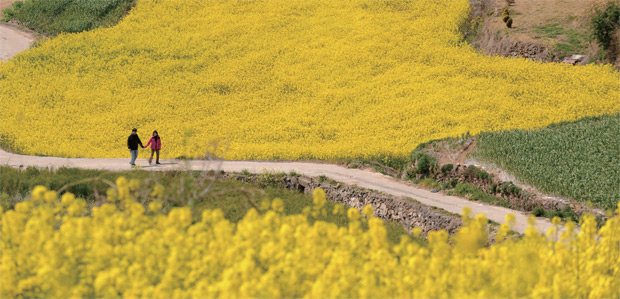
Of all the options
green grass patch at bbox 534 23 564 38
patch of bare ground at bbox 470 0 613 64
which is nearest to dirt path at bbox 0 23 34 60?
patch of bare ground at bbox 470 0 613 64

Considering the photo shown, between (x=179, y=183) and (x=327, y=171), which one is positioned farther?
(x=327, y=171)

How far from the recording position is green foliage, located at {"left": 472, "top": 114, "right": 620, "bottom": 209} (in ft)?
62.1

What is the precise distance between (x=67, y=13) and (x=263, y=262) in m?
42.7

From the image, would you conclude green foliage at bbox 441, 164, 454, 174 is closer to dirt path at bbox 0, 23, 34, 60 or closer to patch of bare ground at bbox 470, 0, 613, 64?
patch of bare ground at bbox 470, 0, 613, 64

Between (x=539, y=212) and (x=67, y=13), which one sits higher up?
(x=67, y=13)

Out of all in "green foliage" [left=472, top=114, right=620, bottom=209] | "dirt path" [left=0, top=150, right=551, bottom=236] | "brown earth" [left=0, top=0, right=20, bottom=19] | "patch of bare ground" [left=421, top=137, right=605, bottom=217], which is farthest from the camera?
"brown earth" [left=0, top=0, right=20, bottom=19]

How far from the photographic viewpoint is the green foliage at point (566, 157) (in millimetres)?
18922

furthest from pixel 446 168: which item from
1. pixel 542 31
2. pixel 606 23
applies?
pixel 542 31

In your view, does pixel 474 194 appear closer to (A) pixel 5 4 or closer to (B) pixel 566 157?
(B) pixel 566 157

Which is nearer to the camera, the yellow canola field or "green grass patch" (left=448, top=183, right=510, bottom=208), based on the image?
"green grass patch" (left=448, top=183, right=510, bottom=208)

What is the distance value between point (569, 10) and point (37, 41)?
31289 mm

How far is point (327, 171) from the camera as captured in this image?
79.7 ft

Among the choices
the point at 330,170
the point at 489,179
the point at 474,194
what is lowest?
the point at 474,194

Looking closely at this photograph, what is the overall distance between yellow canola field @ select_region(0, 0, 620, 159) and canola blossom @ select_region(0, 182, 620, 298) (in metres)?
16.0
